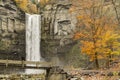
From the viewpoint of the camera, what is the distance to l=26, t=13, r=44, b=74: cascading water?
42906 mm

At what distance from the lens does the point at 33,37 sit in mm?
43656

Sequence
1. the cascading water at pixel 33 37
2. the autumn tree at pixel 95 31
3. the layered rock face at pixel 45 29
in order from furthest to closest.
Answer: the cascading water at pixel 33 37 < the layered rock face at pixel 45 29 < the autumn tree at pixel 95 31

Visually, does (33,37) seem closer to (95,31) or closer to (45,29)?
(45,29)

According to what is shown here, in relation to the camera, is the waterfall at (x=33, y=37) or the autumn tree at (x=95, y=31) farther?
the waterfall at (x=33, y=37)

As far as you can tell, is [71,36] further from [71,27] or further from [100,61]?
[100,61]

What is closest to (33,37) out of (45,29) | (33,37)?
(33,37)

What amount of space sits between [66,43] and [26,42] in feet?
20.7

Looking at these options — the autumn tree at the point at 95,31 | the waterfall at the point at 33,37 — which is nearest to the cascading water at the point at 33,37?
the waterfall at the point at 33,37

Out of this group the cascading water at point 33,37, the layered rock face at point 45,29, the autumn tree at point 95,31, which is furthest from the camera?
the cascading water at point 33,37

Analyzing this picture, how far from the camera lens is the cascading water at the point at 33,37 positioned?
42.9m

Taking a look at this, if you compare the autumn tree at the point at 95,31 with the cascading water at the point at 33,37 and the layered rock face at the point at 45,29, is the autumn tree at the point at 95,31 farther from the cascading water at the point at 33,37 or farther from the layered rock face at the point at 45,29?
the cascading water at the point at 33,37

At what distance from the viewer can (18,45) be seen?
1703 inches

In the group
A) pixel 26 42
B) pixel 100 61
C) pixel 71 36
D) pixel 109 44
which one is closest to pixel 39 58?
pixel 26 42

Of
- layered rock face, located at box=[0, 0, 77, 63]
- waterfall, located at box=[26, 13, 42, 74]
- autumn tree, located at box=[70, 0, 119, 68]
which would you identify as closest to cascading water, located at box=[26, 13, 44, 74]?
waterfall, located at box=[26, 13, 42, 74]
